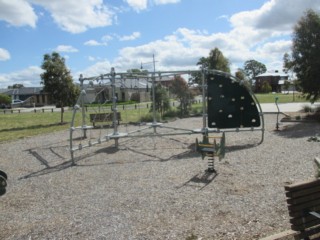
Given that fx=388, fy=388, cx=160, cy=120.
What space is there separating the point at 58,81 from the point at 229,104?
1289 cm

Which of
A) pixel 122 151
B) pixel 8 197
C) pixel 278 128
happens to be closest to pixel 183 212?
pixel 8 197

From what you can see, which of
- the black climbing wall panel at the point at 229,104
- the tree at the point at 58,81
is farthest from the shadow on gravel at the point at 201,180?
the tree at the point at 58,81

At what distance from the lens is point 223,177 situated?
7.57 m

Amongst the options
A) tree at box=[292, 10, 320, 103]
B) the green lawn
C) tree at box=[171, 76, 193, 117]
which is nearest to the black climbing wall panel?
the green lawn

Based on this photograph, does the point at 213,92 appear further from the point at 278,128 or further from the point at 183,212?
the point at 183,212

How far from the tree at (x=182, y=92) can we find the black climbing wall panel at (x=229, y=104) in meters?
11.5

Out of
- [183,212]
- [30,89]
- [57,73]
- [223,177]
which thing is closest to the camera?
[183,212]

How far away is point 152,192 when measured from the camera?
6758 millimetres

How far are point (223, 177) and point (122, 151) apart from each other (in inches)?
182

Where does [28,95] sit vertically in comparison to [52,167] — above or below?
above

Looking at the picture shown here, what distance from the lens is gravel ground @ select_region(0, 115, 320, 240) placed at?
5.06 m

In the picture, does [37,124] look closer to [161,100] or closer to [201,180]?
[161,100]

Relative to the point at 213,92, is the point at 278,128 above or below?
below

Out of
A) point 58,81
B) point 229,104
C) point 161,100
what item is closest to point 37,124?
point 58,81
